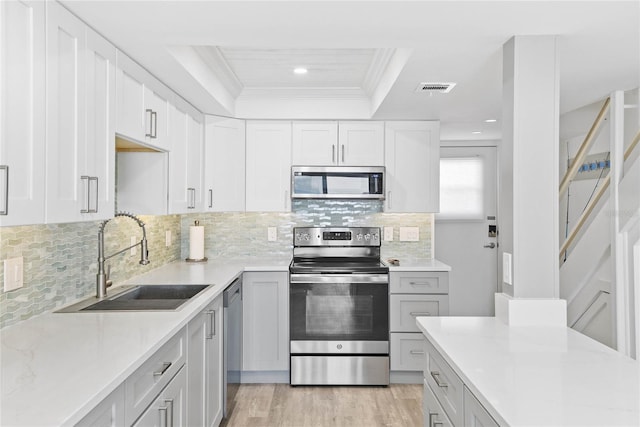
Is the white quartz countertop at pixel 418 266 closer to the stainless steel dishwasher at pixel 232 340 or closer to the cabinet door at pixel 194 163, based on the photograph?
the stainless steel dishwasher at pixel 232 340

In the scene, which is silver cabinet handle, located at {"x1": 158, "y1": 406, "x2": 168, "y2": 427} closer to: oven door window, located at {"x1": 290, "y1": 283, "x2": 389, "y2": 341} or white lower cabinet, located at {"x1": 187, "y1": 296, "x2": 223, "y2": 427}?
white lower cabinet, located at {"x1": 187, "y1": 296, "x2": 223, "y2": 427}

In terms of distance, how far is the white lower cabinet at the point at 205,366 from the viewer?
7.16 ft

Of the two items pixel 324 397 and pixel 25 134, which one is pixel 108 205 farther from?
pixel 324 397

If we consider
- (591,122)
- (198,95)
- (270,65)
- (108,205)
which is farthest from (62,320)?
(591,122)

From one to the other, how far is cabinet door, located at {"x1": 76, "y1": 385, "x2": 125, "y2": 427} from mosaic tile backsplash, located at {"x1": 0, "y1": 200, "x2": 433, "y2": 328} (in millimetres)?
754

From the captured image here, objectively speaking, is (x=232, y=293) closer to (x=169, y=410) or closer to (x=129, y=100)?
(x=169, y=410)

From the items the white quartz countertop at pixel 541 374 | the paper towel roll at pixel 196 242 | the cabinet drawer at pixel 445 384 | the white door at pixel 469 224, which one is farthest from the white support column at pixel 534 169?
the white door at pixel 469 224

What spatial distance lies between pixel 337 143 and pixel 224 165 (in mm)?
958

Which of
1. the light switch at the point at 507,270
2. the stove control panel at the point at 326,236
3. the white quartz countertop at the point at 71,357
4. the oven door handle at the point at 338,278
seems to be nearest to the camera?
the white quartz countertop at the point at 71,357

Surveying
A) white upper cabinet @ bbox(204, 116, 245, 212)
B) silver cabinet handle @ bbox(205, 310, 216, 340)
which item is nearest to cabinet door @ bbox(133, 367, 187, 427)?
silver cabinet handle @ bbox(205, 310, 216, 340)

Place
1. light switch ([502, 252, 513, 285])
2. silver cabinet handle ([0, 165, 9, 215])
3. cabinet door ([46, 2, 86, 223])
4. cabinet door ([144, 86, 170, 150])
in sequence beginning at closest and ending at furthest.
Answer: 1. silver cabinet handle ([0, 165, 9, 215])
2. cabinet door ([46, 2, 86, 223])
3. light switch ([502, 252, 513, 285])
4. cabinet door ([144, 86, 170, 150])

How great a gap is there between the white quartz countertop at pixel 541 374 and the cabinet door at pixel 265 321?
1.81 metres

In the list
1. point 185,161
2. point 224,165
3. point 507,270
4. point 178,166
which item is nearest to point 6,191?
point 178,166

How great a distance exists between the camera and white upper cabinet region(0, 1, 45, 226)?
1326mm
